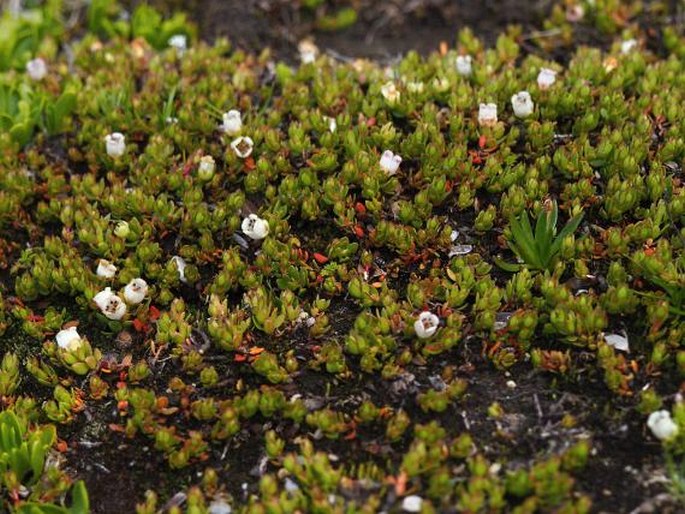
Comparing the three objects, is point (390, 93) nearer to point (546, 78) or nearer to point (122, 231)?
point (546, 78)

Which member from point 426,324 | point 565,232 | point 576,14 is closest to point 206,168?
point 426,324

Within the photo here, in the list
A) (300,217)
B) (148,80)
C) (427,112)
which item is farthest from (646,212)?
(148,80)

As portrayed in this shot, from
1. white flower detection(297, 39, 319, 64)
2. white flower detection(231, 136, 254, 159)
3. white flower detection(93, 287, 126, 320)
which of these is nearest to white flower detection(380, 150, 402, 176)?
white flower detection(231, 136, 254, 159)

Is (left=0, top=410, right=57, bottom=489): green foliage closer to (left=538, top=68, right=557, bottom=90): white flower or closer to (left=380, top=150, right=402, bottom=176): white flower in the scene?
(left=380, top=150, right=402, bottom=176): white flower

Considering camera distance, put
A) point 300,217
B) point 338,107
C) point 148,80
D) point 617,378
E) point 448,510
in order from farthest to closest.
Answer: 1. point 148,80
2. point 338,107
3. point 300,217
4. point 617,378
5. point 448,510

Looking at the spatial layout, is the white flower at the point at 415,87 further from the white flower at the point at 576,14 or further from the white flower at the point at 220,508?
the white flower at the point at 220,508

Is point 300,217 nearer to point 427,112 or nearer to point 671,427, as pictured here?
point 427,112
